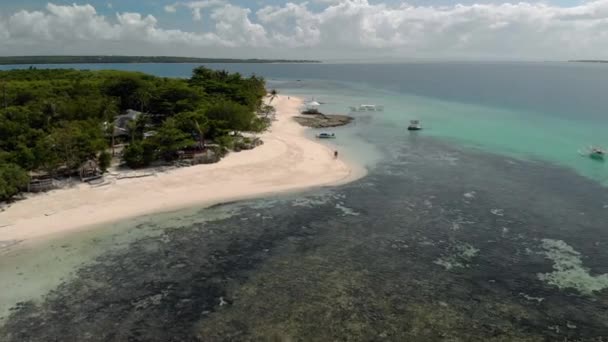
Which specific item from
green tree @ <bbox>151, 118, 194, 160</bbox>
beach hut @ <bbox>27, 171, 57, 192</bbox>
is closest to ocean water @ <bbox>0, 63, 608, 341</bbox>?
beach hut @ <bbox>27, 171, 57, 192</bbox>

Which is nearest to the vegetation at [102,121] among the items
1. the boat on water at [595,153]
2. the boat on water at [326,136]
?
the boat on water at [326,136]

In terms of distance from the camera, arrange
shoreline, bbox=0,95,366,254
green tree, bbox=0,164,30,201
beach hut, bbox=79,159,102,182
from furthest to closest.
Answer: beach hut, bbox=79,159,102,182
green tree, bbox=0,164,30,201
shoreline, bbox=0,95,366,254

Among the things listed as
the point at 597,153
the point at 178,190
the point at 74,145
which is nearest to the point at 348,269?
the point at 178,190

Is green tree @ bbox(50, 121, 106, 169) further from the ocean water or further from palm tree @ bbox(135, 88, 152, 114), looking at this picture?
palm tree @ bbox(135, 88, 152, 114)

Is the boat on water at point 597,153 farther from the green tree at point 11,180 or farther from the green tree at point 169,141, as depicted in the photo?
the green tree at point 11,180

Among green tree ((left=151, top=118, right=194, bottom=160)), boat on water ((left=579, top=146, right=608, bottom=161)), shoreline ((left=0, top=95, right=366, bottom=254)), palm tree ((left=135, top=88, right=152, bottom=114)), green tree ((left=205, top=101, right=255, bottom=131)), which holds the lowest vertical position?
shoreline ((left=0, top=95, right=366, bottom=254))

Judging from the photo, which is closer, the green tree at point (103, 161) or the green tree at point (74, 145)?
the green tree at point (74, 145)

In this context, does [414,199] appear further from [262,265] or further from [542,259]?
[262,265]
